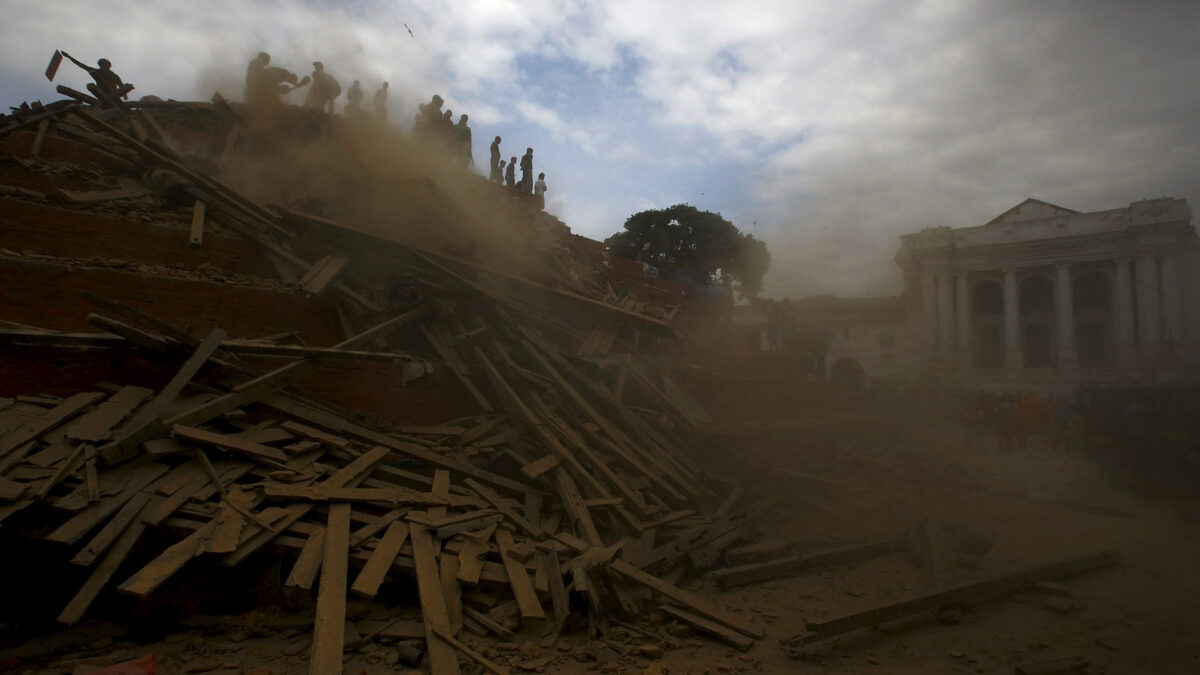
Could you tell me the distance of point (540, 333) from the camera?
11.0 m

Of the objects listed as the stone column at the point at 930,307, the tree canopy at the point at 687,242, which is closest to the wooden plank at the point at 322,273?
the tree canopy at the point at 687,242

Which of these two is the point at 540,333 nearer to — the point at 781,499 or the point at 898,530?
the point at 781,499

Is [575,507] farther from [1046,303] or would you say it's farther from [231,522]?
[1046,303]

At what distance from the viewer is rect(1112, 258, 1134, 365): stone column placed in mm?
31256

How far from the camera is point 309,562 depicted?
14.8ft

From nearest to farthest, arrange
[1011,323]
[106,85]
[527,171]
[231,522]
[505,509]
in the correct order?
[231,522], [505,509], [106,85], [527,171], [1011,323]

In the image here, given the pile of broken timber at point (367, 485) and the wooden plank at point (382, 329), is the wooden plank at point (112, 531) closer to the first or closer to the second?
the pile of broken timber at point (367, 485)

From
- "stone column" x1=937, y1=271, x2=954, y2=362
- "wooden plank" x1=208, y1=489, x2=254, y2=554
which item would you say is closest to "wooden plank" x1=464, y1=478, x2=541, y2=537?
"wooden plank" x1=208, y1=489, x2=254, y2=554

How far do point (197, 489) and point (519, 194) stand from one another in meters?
14.7

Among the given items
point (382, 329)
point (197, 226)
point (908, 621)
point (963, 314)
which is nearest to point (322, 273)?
point (382, 329)

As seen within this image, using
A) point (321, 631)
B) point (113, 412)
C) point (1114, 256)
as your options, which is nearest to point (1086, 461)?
point (321, 631)

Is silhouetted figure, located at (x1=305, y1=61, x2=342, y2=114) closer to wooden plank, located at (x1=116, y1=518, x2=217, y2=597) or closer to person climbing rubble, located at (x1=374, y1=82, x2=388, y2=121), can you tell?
person climbing rubble, located at (x1=374, y1=82, x2=388, y2=121)

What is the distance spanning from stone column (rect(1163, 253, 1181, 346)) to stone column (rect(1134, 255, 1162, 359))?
0.32 m

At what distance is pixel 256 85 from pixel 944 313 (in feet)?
118
